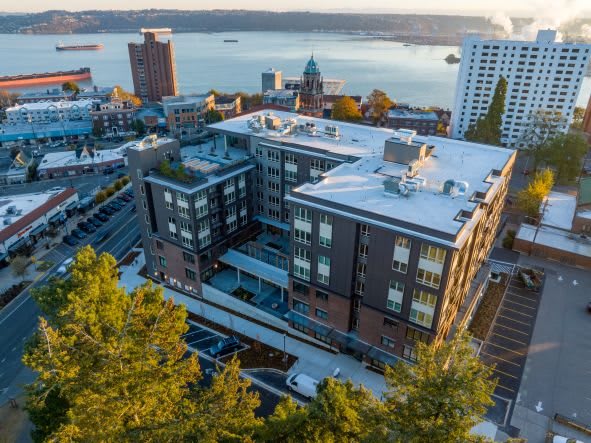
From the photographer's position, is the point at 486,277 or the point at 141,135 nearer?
the point at 486,277

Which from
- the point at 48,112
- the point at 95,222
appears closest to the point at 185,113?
the point at 48,112

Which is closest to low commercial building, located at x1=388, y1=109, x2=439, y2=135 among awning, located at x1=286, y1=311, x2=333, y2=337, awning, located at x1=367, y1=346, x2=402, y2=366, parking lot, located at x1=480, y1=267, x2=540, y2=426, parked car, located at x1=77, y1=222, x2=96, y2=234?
parking lot, located at x1=480, y1=267, x2=540, y2=426

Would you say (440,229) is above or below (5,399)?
above

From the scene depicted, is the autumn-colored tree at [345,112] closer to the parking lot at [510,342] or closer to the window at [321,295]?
the parking lot at [510,342]

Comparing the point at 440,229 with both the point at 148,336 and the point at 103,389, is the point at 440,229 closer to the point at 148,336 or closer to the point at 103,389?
the point at 148,336

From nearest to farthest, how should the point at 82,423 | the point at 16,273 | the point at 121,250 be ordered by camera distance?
the point at 82,423 < the point at 16,273 < the point at 121,250

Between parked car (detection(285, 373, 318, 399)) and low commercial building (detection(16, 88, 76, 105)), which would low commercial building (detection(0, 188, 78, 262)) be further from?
low commercial building (detection(16, 88, 76, 105))

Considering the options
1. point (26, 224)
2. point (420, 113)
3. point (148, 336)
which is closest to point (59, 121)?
point (26, 224)

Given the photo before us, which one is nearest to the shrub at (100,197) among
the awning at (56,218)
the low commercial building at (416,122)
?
the awning at (56,218)
